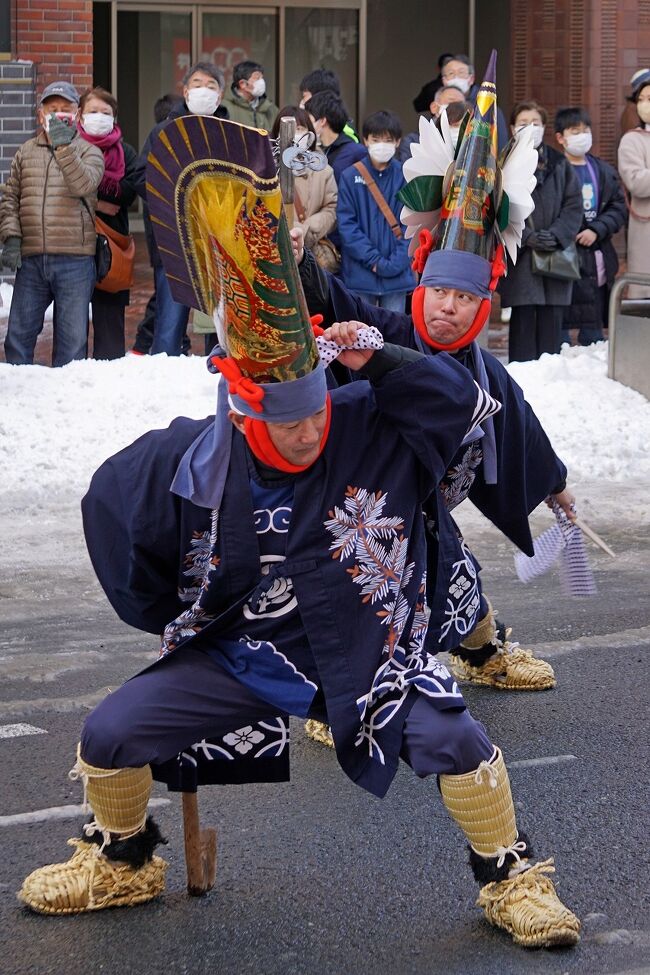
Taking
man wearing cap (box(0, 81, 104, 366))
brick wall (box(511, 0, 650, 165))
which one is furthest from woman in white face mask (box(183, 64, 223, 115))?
brick wall (box(511, 0, 650, 165))

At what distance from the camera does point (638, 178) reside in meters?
11.2

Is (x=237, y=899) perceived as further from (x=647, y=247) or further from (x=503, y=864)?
(x=647, y=247)

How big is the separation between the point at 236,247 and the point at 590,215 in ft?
29.3

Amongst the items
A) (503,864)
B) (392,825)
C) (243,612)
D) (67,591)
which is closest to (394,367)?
(243,612)

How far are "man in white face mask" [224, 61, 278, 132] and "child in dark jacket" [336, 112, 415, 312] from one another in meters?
1.99

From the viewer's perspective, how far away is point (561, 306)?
1127cm

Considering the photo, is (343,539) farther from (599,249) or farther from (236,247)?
(599,249)

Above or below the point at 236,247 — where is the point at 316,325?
below

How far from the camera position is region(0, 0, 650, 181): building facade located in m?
16.4

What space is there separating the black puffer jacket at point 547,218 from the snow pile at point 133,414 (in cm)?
61

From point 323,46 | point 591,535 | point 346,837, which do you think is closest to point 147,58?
point 323,46

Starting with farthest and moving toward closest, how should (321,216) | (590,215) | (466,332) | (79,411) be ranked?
(590,215)
(321,216)
(79,411)
(466,332)

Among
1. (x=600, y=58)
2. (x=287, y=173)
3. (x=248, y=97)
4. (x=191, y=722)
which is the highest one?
(x=600, y=58)

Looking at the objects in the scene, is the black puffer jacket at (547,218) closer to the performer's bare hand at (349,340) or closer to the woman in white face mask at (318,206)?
the woman in white face mask at (318,206)
